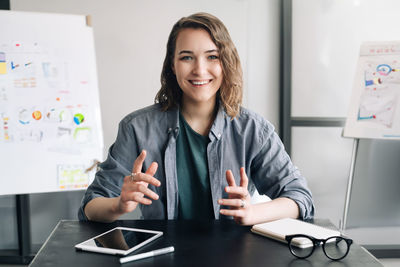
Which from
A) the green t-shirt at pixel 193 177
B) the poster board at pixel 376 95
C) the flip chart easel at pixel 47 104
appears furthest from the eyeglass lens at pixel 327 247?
the flip chart easel at pixel 47 104

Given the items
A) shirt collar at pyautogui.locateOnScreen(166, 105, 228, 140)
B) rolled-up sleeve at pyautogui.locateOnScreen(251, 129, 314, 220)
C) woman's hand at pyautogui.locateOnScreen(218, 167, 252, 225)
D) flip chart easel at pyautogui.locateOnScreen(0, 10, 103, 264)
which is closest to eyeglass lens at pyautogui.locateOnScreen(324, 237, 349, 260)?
woman's hand at pyautogui.locateOnScreen(218, 167, 252, 225)

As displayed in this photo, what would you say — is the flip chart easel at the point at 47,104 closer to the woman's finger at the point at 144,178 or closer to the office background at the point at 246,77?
the office background at the point at 246,77

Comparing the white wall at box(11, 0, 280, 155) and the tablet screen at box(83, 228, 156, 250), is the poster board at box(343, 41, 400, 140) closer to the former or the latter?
the white wall at box(11, 0, 280, 155)

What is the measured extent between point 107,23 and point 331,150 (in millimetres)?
1828

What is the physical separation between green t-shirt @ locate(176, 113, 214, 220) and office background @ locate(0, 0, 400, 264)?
155 cm

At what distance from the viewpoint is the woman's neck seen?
1.50 m

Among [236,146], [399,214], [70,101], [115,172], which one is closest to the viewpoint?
[115,172]

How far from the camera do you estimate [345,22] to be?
2854mm

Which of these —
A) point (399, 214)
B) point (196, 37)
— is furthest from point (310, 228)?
point (399, 214)

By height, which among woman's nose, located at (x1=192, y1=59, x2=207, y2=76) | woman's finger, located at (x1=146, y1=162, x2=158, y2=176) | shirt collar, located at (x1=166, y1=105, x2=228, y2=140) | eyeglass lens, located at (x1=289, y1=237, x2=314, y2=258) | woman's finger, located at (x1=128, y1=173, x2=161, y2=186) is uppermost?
woman's nose, located at (x1=192, y1=59, x2=207, y2=76)

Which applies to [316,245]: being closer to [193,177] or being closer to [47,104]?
[193,177]

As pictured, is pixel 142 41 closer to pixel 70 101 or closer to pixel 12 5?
pixel 70 101

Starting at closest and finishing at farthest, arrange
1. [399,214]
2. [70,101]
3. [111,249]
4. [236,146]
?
[111,249], [236,146], [70,101], [399,214]

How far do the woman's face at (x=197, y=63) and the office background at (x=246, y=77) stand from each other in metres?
1.53
